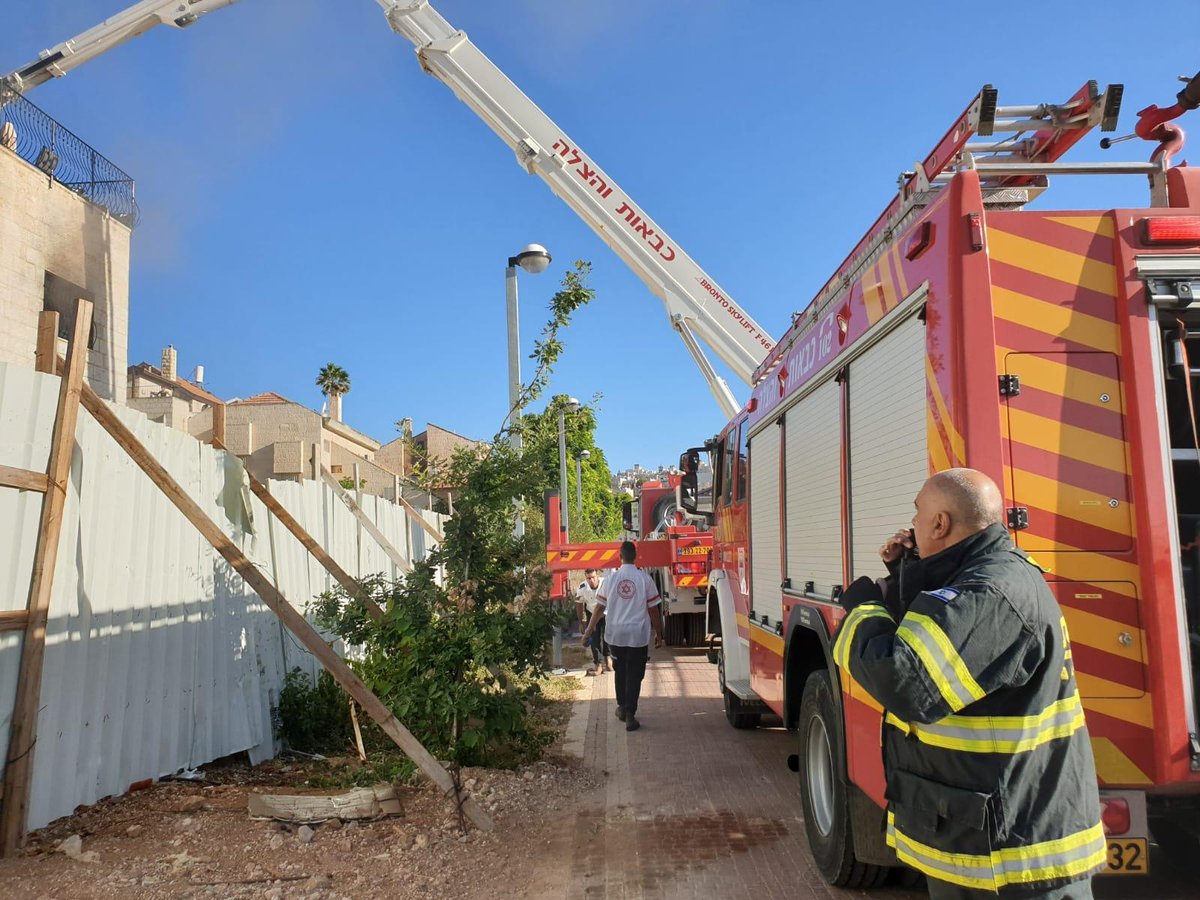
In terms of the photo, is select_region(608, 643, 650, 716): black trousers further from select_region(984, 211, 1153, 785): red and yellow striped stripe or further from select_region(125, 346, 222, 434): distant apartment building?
select_region(125, 346, 222, 434): distant apartment building

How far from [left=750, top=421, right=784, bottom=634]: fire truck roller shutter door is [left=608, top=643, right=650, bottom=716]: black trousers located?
7.15ft

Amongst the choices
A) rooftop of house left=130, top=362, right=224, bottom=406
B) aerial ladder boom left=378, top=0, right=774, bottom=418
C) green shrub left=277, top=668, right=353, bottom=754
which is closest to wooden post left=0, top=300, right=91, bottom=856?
green shrub left=277, top=668, right=353, bottom=754

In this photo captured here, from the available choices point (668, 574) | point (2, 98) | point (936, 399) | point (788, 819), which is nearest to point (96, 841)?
point (788, 819)

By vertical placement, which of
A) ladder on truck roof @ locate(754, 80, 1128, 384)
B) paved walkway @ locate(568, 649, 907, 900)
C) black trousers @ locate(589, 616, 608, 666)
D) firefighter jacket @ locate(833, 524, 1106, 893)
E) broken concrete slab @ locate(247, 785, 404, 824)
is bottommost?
paved walkway @ locate(568, 649, 907, 900)

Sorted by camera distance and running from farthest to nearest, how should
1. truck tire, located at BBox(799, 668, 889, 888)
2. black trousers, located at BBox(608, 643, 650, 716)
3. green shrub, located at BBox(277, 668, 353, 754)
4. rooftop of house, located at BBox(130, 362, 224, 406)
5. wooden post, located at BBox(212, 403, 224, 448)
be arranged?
rooftop of house, located at BBox(130, 362, 224, 406), black trousers, located at BBox(608, 643, 650, 716), green shrub, located at BBox(277, 668, 353, 754), wooden post, located at BBox(212, 403, 224, 448), truck tire, located at BBox(799, 668, 889, 888)

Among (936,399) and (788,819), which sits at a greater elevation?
(936,399)

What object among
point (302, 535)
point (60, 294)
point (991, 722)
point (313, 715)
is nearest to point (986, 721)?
point (991, 722)

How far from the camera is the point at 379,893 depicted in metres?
4.08

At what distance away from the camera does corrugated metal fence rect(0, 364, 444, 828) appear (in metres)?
4.33

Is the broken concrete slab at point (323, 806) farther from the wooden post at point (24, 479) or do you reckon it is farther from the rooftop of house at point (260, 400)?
the rooftop of house at point (260, 400)

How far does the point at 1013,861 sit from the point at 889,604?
0.67m

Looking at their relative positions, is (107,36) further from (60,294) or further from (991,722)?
(991,722)

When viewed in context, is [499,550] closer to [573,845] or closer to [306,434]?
[573,845]

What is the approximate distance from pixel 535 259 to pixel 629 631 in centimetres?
419
